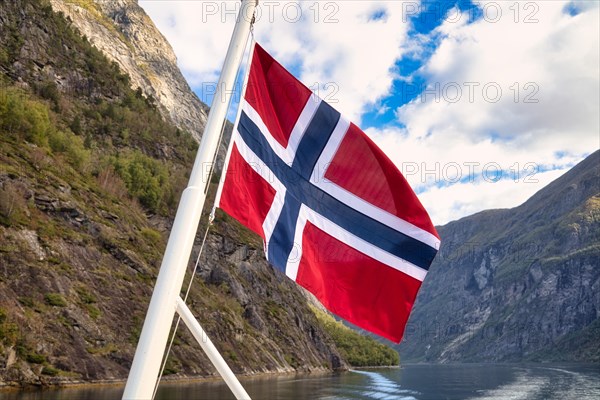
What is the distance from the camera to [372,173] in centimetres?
764

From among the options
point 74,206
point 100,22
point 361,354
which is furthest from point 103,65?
point 361,354

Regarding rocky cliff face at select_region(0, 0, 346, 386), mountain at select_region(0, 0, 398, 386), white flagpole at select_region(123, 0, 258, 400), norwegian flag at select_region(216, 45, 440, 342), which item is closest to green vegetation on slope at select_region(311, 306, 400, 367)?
rocky cliff face at select_region(0, 0, 346, 386)

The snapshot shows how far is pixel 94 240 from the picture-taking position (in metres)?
67.2

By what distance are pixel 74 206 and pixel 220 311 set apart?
25263 mm

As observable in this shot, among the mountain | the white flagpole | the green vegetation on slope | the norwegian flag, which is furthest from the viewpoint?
the green vegetation on slope

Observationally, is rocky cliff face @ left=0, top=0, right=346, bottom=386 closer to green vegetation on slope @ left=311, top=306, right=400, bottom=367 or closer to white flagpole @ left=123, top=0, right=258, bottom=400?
green vegetation on slope @ left=311, top=306, right=400, bottom=367

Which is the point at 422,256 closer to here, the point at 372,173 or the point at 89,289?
the point at 372,173

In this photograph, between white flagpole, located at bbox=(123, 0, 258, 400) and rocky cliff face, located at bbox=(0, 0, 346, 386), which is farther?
rocky cliff face, located at bbox=(0, 0, 346, 386)

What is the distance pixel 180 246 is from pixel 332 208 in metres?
3.29

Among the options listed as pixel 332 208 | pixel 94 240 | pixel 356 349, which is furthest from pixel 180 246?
pixel 356 349

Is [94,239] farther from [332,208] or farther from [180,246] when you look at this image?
[180,246]

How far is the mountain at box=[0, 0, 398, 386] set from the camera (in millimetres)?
51531

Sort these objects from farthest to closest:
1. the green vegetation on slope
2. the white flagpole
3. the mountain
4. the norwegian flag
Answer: the green vegetation on slope
the mountain
the norwegian flag
the white flagpole

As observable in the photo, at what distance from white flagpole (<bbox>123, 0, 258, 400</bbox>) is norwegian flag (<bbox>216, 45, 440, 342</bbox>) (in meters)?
1.79
